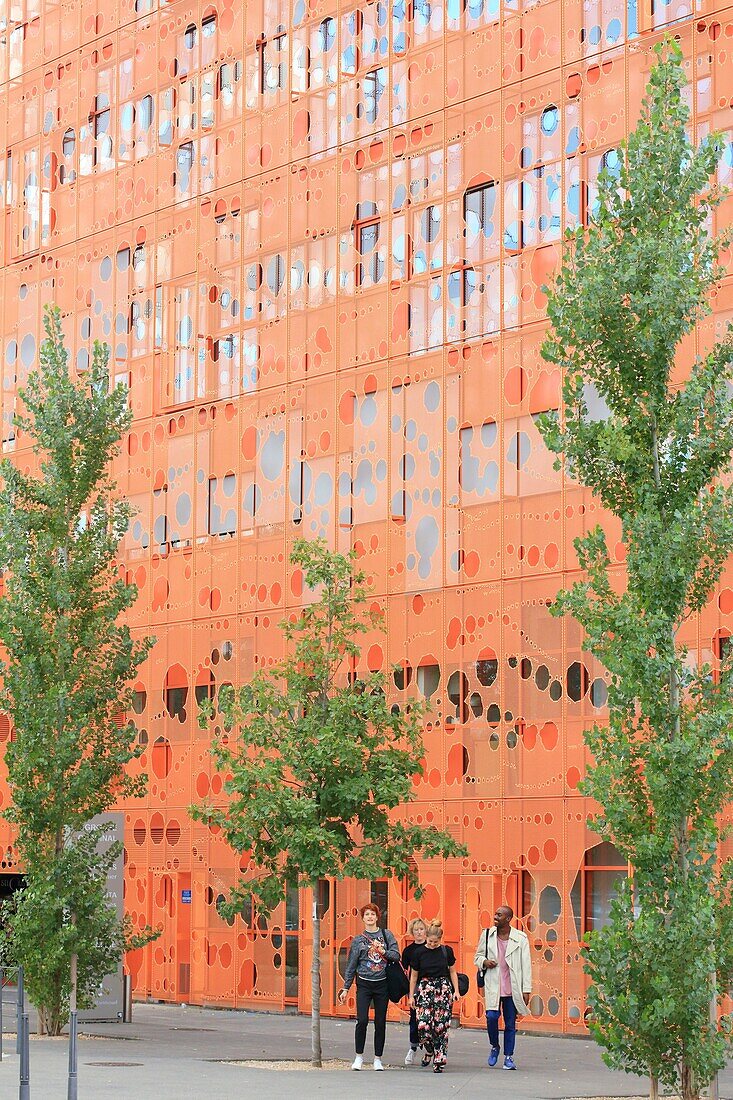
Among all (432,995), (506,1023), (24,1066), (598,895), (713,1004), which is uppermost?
(598,895)

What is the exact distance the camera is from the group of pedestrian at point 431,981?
73.8ft

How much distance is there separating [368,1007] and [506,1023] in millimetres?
→ 1618

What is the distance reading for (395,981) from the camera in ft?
74.4

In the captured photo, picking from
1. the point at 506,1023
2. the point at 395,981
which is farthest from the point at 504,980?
the point at 395,981

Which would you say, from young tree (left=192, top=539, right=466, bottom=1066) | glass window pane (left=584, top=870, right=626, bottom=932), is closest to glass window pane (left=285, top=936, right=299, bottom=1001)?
glass window pane (left=584, top=870, right=626, bottom=932)

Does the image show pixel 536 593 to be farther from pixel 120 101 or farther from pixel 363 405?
pixel 120 101

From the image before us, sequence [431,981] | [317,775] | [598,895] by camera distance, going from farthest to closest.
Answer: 1. [598,895]
2. [317,775]
3. [431,981]

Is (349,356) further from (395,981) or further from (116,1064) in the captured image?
(116,1064)

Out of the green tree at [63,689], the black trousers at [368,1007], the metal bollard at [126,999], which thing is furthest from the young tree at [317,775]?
the metal bollard at [126,999]

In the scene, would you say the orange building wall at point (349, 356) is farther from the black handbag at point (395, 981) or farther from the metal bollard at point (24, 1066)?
the metal bollard at point (24, 1066)

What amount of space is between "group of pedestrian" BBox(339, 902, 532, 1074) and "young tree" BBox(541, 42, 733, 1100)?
4.49 metres

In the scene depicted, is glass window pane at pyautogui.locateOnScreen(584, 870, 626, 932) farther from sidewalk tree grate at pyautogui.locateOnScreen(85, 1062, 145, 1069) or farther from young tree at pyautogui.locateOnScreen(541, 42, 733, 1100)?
young tree at pyautogui.locateOnScreen(541, 42, 733, 1100)

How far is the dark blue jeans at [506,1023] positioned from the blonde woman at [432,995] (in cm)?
50

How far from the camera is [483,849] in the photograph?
28.8 metres
